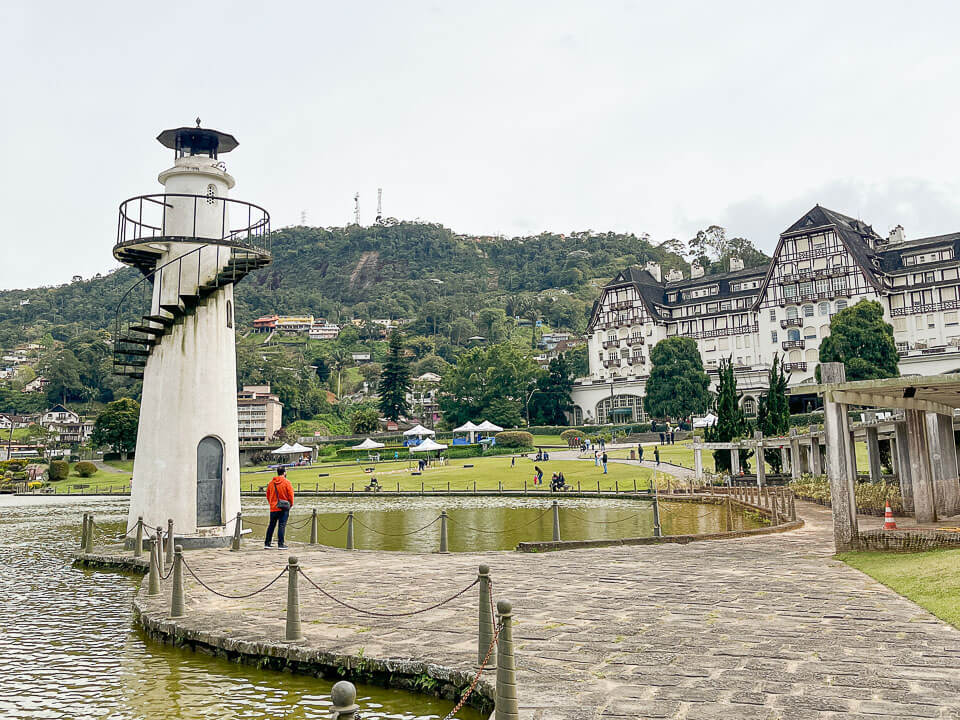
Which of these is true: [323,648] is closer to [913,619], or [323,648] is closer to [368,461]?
[913,619]

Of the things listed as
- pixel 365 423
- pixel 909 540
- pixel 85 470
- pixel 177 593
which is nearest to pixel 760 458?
pixel 909 540

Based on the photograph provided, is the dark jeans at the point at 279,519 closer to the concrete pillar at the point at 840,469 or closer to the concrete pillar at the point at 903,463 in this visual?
the concrete pillar at the point at 840,469

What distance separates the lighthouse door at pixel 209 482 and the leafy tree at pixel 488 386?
61149 millimetres

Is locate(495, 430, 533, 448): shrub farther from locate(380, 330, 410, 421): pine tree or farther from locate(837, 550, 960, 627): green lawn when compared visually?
locate(837, 550, 960, 627): green lawn

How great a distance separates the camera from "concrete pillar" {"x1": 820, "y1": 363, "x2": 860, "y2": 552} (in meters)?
13.7

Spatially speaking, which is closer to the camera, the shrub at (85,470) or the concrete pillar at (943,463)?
the concrete pillar at (943,463)

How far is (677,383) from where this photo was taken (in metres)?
73.7

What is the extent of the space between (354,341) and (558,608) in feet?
497

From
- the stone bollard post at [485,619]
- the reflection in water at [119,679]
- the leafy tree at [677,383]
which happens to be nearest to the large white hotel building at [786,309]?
the leafy tree at [677,383]

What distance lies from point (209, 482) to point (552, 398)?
68.8m

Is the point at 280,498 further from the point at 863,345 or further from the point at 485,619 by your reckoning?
the point at 863,345

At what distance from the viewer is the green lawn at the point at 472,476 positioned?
136 ft

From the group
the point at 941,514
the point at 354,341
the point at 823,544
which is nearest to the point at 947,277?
the point at 941,514

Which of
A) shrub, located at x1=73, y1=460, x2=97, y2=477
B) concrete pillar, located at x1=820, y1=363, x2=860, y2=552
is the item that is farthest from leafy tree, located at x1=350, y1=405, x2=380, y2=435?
concrete pillar, located at x1=820, y1=363, x2=860, y2=552
